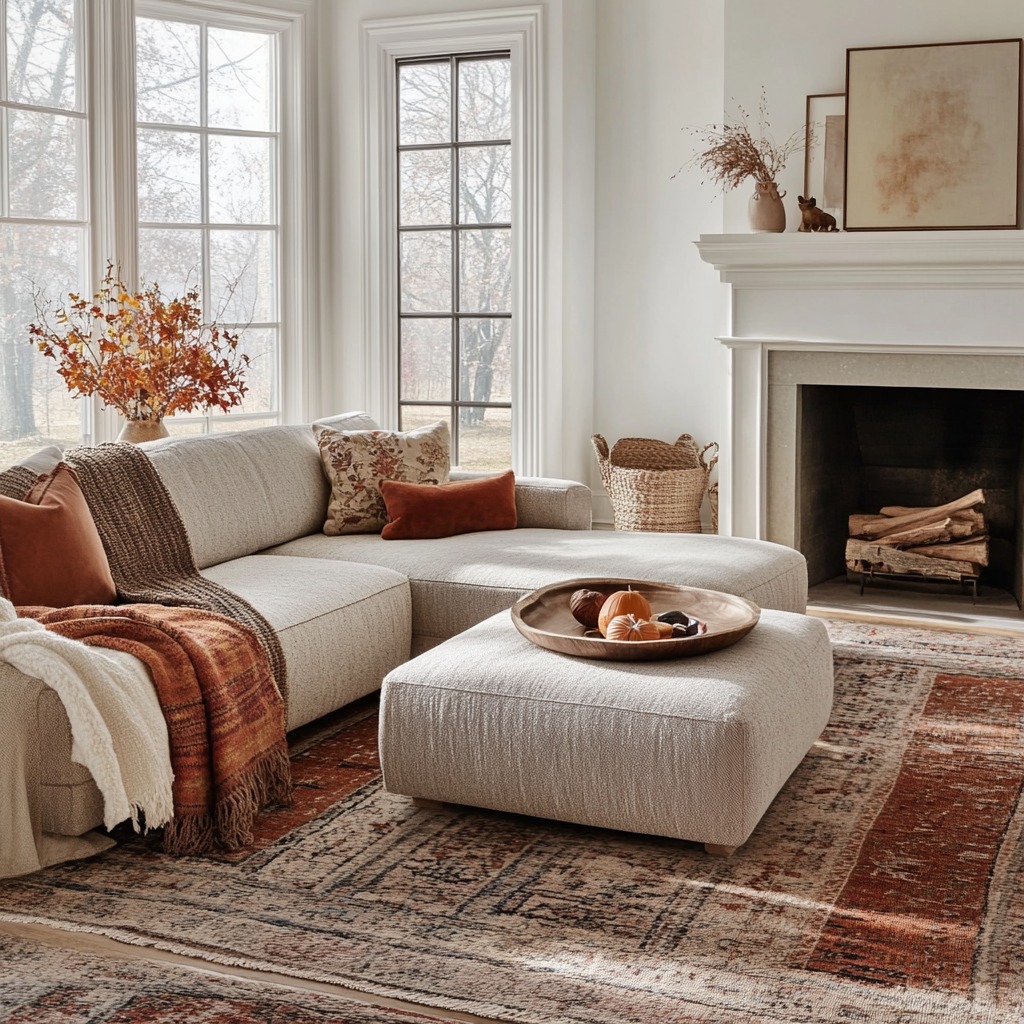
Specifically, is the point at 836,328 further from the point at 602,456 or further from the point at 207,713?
the point at 207,713

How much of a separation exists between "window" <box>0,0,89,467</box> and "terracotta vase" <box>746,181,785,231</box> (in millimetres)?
2680

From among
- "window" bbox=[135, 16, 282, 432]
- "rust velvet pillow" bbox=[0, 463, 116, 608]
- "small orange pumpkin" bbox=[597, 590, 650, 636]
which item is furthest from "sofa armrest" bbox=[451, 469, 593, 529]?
"window" bbox=[135, 16, 282, 432]

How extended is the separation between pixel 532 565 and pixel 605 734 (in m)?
1.32

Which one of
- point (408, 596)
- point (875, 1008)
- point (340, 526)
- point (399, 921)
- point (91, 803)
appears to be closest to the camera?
point (875, 1008)

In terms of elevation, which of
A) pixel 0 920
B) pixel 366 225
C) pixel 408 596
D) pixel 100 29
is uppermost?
pixel 100 29

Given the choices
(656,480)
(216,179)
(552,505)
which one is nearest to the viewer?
(552,505)

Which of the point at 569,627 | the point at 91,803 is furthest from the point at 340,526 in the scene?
the point at 91,803

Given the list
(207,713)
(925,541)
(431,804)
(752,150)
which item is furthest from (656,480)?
(207,713)

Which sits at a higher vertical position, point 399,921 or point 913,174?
point 913,174

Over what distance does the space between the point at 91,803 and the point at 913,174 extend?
149 inches

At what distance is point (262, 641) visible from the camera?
11.0 ft

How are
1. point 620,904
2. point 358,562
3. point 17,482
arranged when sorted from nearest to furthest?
1. point 620,904
2. point 17,482
3. point 358,562

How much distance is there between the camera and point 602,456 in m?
6.13

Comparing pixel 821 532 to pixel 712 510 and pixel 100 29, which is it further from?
pixel 100 29
